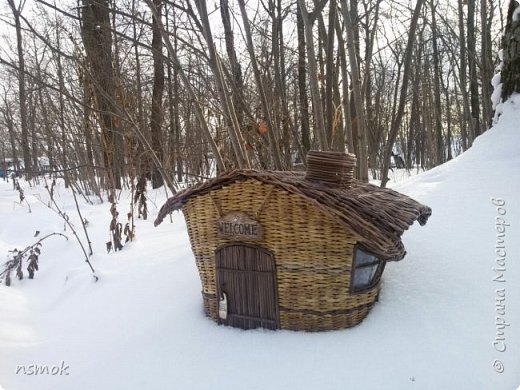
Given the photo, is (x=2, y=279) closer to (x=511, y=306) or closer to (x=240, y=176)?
(x=240, y=176)

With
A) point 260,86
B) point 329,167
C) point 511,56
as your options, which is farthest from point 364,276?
point 511,56

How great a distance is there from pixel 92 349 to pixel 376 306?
1328 mm

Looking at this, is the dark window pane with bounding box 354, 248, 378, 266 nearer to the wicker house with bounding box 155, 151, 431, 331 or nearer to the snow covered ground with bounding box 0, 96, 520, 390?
the wicker house with bounding box 155, 151, 431, 331

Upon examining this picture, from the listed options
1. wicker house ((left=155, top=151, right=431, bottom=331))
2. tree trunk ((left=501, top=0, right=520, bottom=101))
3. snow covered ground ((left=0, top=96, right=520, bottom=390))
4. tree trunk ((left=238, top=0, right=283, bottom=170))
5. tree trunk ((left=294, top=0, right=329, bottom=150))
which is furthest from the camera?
tree trunk ((left=501, top=0, right=520, bottom=101))

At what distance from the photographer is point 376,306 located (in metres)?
1.90

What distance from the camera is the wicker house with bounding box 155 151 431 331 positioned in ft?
5.43

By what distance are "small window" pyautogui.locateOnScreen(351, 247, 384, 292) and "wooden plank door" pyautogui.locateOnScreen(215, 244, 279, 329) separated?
350 mm

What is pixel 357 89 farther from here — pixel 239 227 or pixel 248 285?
pixel 248 285

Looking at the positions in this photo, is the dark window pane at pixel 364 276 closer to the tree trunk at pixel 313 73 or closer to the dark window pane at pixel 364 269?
the dark window pane at pixel 364 269

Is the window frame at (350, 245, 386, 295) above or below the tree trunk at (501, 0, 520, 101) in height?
below

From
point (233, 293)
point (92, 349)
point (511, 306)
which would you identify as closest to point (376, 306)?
point (511, 306)

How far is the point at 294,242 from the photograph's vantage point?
1.73m

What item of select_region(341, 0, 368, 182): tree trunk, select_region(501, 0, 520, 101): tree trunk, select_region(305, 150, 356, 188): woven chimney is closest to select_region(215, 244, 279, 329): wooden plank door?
select_region(305, 150, 356, 188): woven chimney

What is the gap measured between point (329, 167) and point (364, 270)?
1.57 feet
